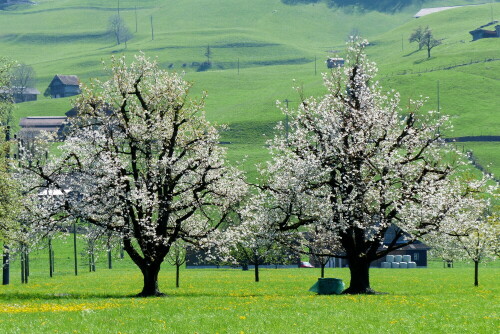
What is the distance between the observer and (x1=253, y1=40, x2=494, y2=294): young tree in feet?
151

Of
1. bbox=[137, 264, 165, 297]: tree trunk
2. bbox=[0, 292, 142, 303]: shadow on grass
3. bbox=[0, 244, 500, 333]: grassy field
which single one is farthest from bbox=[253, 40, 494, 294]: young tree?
bbox=[0, 292, 142, 303]: shadow on grass

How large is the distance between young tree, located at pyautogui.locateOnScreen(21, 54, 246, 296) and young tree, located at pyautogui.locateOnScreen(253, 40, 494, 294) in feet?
14.1

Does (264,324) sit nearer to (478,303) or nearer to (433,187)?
(478,303)

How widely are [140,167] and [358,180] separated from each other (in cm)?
1409

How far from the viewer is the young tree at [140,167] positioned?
4588cm

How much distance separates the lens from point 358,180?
46.6m

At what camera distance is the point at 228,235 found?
48000mm

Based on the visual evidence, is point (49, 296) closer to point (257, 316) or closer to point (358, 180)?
point (257, 316)

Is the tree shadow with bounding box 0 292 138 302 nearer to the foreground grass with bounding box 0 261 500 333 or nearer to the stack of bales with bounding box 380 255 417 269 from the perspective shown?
the foreground grass with bounding box 0 261 500 333

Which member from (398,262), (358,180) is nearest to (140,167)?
(358,180)

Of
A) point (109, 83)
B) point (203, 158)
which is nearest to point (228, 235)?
point (203, 158)

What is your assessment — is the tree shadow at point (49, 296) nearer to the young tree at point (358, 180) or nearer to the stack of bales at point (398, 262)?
the young tree at point (358, 180)

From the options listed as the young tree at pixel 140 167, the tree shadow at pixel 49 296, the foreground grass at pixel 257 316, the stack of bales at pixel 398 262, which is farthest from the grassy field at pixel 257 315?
the stack of bales at pixel 398 262

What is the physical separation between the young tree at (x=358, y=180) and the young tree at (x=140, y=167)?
429 centimetres
